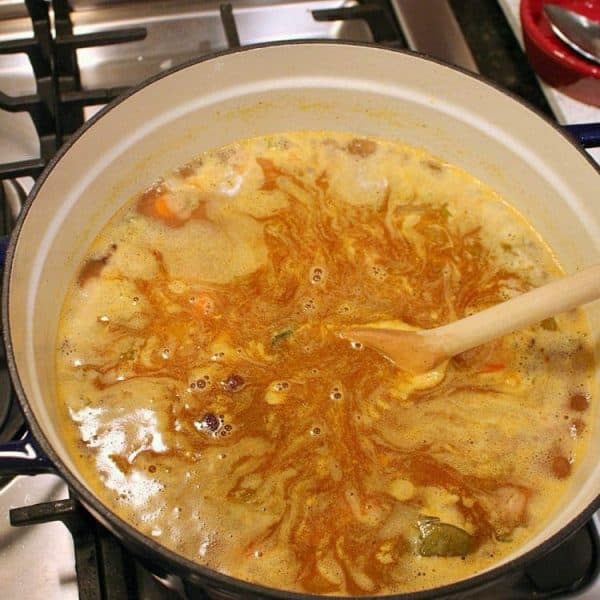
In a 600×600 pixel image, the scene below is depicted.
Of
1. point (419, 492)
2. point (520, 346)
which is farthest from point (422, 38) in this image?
point (419, 492)

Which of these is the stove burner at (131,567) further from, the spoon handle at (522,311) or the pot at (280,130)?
the spoon handle at (522,311)

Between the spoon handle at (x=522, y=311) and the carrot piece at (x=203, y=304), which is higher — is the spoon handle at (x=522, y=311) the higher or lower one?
the higher one

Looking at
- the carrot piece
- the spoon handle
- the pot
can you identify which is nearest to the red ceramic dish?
the pot

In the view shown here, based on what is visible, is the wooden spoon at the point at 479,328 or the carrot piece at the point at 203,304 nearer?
the wooden spoon at the point at 479,328

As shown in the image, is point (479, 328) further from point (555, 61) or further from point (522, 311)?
point (555, 61)

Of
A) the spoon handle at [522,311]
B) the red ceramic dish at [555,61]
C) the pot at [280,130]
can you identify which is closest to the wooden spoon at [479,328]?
the spoon handle at [522,311]

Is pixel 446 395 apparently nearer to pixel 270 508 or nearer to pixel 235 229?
pixel 270 508
